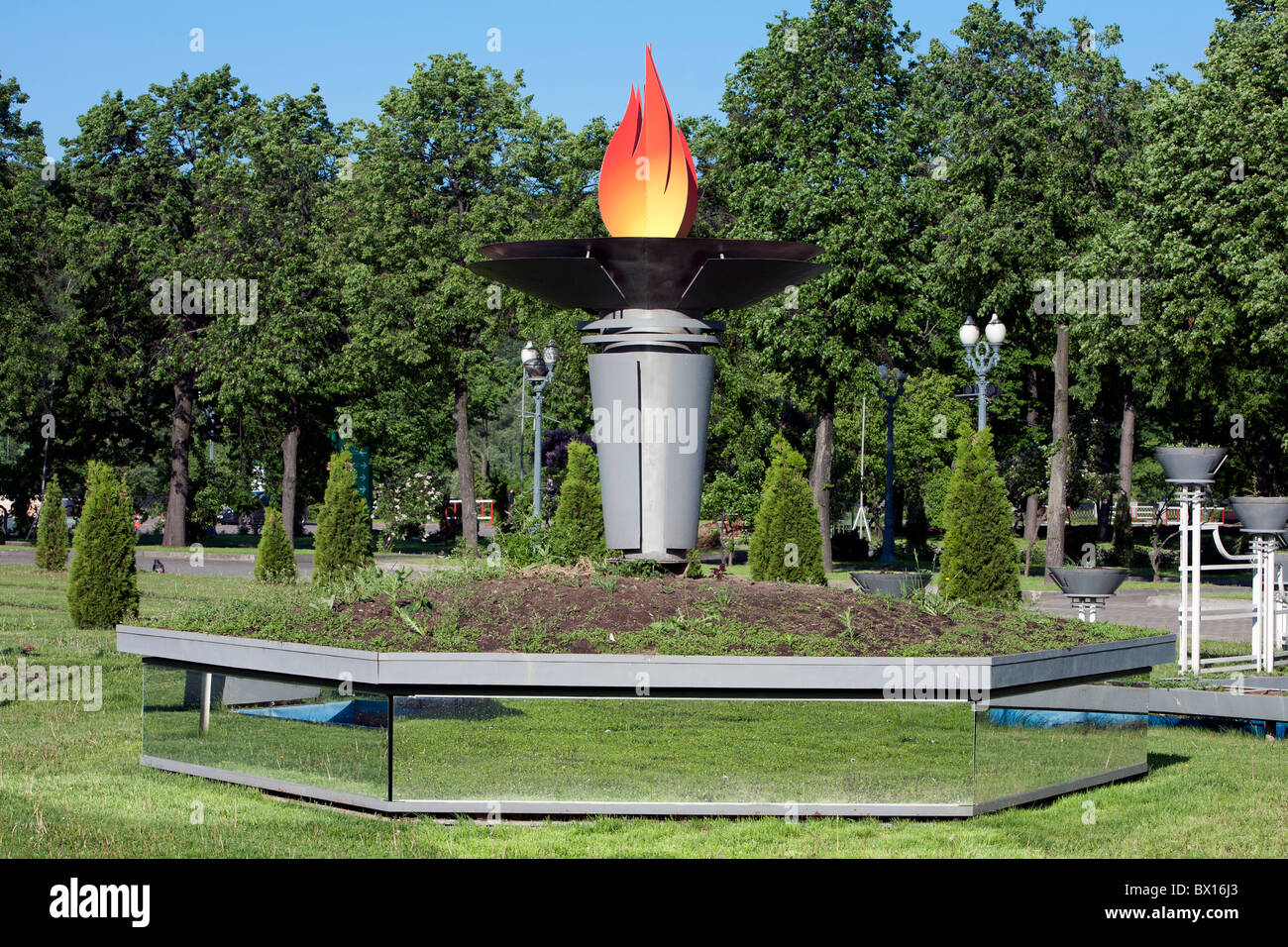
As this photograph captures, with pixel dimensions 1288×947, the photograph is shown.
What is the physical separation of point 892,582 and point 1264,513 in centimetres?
575

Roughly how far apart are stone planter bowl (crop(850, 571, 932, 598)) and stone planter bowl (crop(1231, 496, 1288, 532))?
201 inches

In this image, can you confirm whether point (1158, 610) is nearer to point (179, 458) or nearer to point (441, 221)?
point (441, 221)

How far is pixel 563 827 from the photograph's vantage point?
9.17 metres

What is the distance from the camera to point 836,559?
152ft

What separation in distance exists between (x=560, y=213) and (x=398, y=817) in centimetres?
3406

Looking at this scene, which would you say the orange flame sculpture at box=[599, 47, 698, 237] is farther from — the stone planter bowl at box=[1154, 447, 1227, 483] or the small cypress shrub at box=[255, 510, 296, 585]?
the small cypress shrub at box=[255, 510, 296, 585]

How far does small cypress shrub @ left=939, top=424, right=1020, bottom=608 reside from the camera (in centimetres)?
1878

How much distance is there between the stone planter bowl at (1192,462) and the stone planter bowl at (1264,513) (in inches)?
28.3

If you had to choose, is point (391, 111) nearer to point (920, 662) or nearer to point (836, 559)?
point (836, 559)

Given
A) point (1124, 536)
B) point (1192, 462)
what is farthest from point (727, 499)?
point (1192, 462)

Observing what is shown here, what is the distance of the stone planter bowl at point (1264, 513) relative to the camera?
1580 cm

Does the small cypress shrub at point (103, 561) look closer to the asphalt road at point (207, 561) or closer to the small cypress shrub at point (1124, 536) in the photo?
the asphalt road at point (207, 561)

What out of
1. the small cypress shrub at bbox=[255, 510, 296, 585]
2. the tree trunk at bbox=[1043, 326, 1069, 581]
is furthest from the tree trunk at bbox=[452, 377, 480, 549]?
the tree trunk at bbox=[1043, 326, 1069, 581]

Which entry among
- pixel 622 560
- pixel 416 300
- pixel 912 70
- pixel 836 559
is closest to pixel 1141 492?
pixel 836 559
